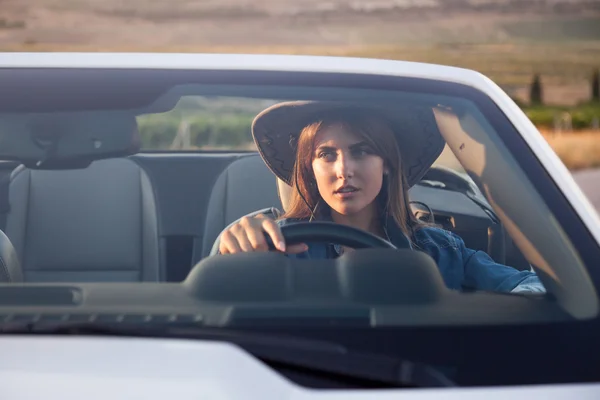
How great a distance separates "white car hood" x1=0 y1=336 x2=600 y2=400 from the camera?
1507mm

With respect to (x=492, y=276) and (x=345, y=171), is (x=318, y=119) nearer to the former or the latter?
(x=345, y=171)

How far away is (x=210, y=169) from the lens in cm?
363

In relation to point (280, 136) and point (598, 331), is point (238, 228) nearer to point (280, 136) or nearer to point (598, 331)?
point (280, 136)

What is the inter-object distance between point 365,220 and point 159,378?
1068mm

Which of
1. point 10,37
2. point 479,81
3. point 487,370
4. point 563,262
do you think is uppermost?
point 10,37

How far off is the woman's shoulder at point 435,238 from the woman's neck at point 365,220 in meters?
0.12

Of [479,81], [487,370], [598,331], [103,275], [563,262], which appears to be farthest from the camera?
[103,275]

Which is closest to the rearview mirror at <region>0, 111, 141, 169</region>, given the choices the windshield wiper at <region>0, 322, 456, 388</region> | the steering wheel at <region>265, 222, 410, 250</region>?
the steering wheel at <region>265, 222, 410, 250</region>

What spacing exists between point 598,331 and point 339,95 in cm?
70

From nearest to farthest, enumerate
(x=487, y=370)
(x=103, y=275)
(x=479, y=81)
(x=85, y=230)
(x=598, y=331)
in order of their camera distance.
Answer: (x=487, y=370) < (x=598, y=331) < (x=479, y=81) < (x=103, y=275) < (x=85, y=230)

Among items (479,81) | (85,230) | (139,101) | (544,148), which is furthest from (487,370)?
(85,230)

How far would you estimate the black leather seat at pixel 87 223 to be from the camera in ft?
8.63

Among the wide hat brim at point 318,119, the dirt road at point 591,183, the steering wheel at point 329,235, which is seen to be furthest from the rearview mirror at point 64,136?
the dirt road at point 591,183

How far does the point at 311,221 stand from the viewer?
2.21m
